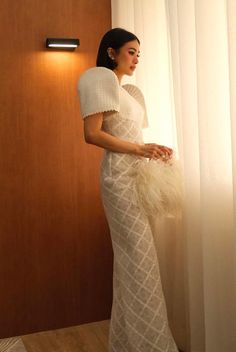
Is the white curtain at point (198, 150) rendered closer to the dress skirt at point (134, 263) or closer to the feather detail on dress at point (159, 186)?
the feather detail on dress at point (159, 186)

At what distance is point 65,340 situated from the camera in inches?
94.3

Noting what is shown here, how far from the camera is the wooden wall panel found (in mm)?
2447

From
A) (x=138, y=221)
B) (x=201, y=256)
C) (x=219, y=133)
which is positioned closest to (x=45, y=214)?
(x=138, y=221)

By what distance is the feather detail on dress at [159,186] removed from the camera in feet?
5.69

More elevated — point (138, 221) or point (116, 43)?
point (116, 43)

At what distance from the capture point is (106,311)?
2.68m

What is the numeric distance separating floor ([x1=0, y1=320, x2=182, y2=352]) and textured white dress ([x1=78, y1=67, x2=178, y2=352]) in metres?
0.57

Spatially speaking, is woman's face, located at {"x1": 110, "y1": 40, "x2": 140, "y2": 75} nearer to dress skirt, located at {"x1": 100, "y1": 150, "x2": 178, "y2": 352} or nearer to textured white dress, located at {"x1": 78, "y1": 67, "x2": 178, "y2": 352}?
textured white dress, located at {"x1": 78, "y1": 67, "x2": 178, "y2": 352}

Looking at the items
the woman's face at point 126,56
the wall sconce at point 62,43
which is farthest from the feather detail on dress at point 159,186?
the wall sconce at point 62,43

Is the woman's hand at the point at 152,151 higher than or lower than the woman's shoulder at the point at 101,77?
lower

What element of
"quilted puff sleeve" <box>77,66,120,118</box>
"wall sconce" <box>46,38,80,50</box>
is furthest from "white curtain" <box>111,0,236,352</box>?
"wall sconce" <box>46,38,80,50</box>

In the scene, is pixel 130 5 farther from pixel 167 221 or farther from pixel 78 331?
pixel 78 331

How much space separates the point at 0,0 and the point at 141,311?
76.3 inches

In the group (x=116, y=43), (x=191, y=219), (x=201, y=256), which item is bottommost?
(x=201, y=256)
